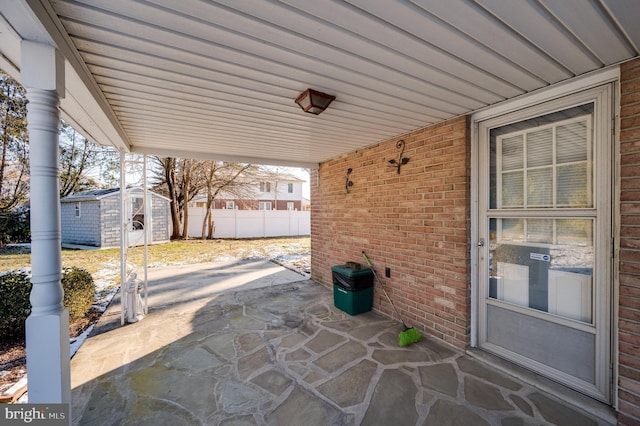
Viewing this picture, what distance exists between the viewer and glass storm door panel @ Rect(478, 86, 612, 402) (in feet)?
7.38

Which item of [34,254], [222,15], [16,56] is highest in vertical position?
[222,15]

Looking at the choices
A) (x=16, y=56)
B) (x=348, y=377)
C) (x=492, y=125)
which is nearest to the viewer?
(x=16, y=56)

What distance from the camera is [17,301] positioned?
3230mm

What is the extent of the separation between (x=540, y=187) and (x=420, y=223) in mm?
1331

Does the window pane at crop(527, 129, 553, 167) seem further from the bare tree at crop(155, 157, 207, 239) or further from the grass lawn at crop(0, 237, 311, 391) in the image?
the bare tree at crop(155, 157, 207, 239)

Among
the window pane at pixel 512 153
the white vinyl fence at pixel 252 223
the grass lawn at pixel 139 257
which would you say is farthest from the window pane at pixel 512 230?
the white vinyl fence at pixel 252 223

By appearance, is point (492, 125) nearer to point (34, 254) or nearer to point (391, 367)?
point (391, 367)

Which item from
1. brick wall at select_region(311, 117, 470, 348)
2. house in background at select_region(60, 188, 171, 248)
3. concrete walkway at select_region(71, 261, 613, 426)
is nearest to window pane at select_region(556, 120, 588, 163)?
brick wall at select_region(311, 117, 470, 348)

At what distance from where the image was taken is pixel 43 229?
4.91ft

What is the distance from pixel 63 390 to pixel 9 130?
1246 cm

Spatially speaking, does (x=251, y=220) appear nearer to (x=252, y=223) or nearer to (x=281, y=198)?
(x=252, y=223)

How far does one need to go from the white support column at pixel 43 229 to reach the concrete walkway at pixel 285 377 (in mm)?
1015

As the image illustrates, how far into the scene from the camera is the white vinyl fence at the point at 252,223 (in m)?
15.2

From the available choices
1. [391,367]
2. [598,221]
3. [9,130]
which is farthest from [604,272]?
[9,130]
